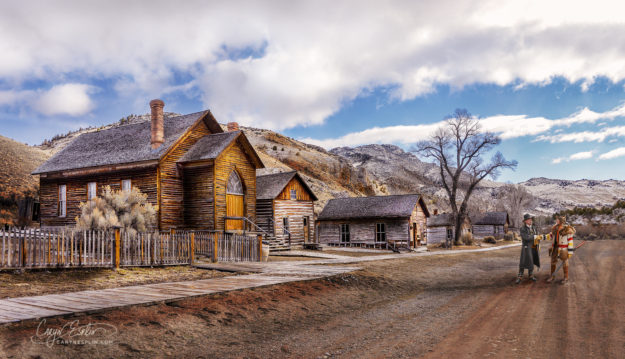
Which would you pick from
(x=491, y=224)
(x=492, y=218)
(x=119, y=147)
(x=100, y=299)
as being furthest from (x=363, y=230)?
(x=492, y=218)

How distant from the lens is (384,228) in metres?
36.4

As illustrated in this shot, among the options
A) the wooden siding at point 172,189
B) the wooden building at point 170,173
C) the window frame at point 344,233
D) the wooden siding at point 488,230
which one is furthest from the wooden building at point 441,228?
the wooden siding at point 172,189

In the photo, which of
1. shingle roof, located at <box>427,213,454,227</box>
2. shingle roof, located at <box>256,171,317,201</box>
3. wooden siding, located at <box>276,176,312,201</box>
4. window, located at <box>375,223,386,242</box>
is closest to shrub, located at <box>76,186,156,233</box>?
shingle roof, located at <box>256,171,317,201</box>

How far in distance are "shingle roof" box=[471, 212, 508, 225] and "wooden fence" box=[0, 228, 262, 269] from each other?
5299 cm

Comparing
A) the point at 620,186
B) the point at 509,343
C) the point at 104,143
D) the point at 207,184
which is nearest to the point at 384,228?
the point at 207,184

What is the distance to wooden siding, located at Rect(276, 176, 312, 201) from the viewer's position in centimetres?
3155

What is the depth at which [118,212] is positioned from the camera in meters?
19.7

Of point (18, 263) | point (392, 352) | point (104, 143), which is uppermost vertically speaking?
point (104, 143)

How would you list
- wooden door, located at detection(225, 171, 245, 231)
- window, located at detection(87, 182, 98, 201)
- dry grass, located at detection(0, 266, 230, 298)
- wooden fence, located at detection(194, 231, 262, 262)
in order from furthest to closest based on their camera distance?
1. window, located at detection(87, 182, 98, 201)
2. wooden door, located at detection(225, 171, 245, 231)
3. wooden fence, located at detection(194, 231, 262, 262)
4. dry grass, located at detection(0, 266, 230, 298)

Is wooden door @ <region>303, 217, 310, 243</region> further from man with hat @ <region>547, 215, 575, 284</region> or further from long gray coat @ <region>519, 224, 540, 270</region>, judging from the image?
man with hat @ <region>547, 215, 575, 284</region>

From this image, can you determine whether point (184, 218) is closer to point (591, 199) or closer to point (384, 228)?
point (384, 228)

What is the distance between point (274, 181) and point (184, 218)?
9.18 meters

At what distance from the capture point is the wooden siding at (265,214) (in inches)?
1208

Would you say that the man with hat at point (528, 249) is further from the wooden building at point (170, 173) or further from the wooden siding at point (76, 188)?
the wooden siding at point (76, 188)
